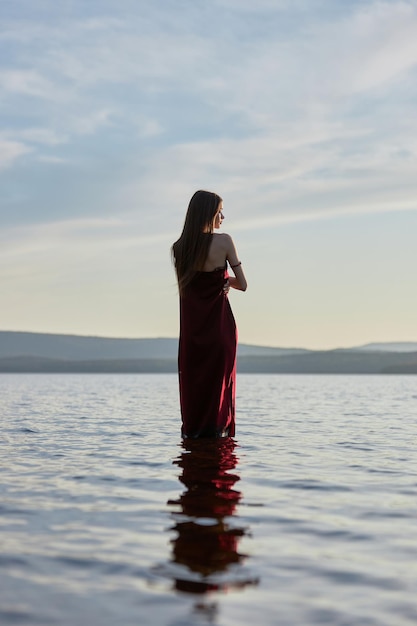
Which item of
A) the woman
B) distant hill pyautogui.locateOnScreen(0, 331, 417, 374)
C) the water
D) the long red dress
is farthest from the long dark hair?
distant hill pyautogui.locateOnScreen(0, 331, 417, 374)

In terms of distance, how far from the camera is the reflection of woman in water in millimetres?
2932

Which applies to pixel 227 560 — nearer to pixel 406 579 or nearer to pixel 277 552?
pixel 277 552

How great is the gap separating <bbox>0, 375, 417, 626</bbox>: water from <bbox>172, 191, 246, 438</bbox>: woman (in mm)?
649

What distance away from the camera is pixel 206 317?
8.14 m

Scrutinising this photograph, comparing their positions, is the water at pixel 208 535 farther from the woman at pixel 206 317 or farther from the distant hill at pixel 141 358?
the distant hill at pixel 141 358

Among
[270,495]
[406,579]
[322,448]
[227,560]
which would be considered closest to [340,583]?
[406,579]

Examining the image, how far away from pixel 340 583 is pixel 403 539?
84 cm

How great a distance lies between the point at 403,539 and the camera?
366 cm

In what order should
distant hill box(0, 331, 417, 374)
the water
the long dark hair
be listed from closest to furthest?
1. the water
2. the long dark hair
3. distant hill box(0, 331, 417, 374)

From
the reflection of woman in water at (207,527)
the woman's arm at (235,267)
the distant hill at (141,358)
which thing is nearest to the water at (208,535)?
the reflection of woman in water at (207,527)

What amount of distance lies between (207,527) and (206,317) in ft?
14.5

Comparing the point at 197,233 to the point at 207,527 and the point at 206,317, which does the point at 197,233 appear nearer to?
the point at 206,317

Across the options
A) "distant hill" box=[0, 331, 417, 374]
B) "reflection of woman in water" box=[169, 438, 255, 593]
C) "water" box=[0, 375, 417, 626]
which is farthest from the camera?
"distant hill" box=[0, 331, 417, 374]

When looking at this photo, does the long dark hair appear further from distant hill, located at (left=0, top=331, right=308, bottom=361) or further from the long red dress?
distant hill, located at (left=0, top=331, right=308, bottom=361)
